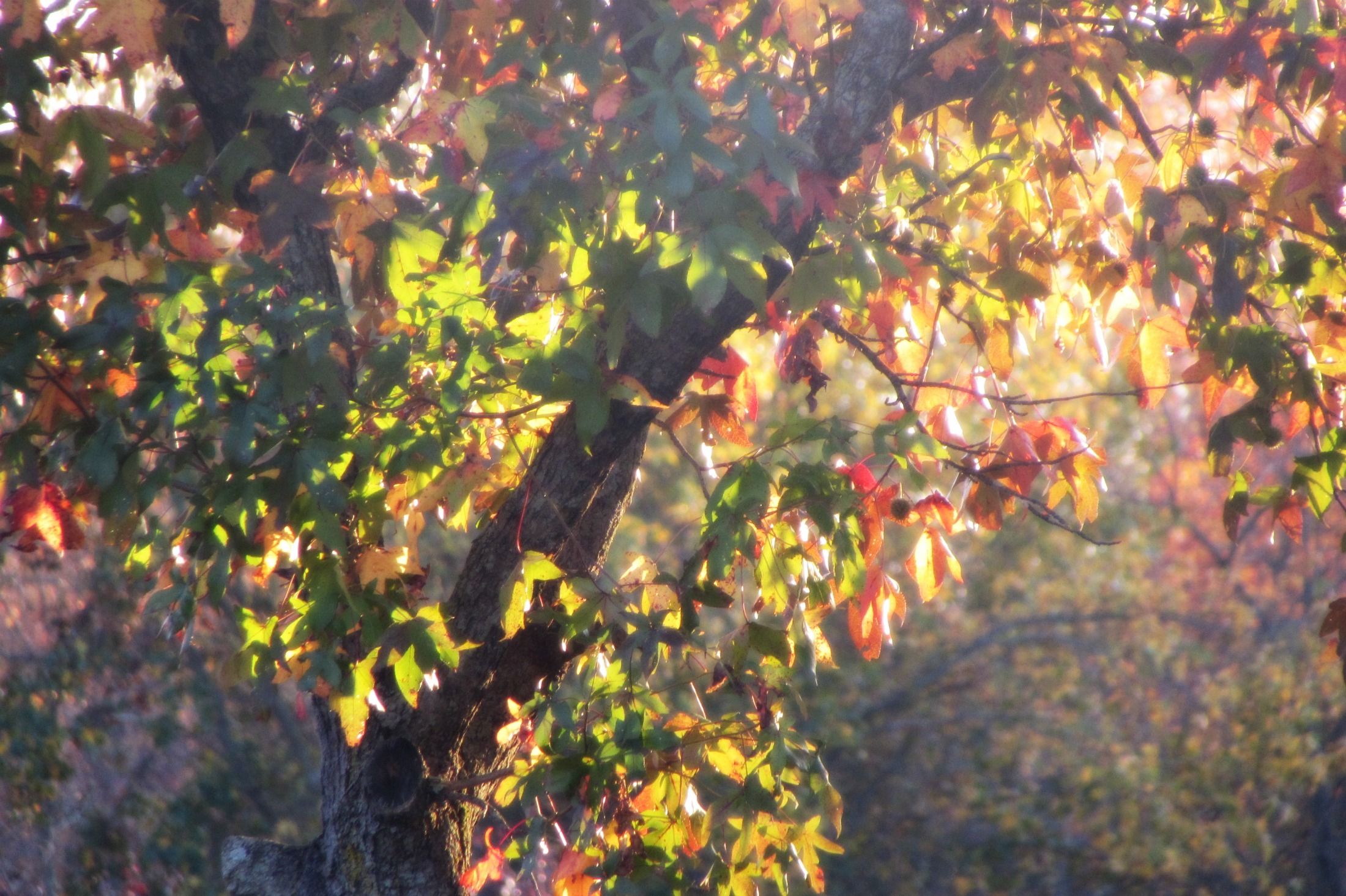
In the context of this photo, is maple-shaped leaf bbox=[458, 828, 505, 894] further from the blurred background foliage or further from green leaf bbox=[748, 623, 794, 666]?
the blurred background foliage

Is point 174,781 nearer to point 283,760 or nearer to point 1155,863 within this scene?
point 283,760

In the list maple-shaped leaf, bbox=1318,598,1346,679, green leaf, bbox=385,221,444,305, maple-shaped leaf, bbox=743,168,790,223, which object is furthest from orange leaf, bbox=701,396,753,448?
maple-shaped leaf, bbox=1318,598,1346,679

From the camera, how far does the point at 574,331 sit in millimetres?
2018

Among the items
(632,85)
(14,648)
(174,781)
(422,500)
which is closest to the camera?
(632,85)

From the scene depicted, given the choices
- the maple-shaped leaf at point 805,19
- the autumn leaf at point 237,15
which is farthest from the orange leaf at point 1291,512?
the autumn leaf at point 237,15

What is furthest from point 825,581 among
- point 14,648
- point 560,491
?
point 14,648

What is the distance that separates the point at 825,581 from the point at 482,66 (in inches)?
59.3

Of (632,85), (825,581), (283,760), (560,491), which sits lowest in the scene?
(825,581)

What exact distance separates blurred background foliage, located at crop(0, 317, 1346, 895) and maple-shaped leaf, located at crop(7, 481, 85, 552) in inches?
110

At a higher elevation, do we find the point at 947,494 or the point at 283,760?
the point at 283,760

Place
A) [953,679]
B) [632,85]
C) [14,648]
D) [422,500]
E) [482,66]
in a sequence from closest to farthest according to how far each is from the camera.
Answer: [632,85], [422,500], [482,66], [14,648], [953,679]

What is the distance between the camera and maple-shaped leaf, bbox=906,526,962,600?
2.35 m

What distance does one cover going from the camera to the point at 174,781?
5879 mm

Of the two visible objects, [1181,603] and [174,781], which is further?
[1181,603]
